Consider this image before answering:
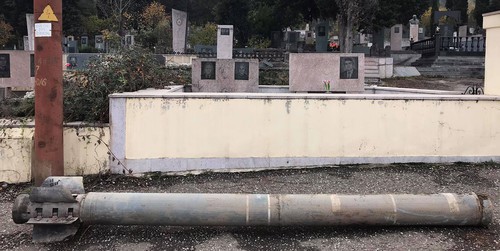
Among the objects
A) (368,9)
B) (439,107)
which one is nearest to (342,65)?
(439,107)

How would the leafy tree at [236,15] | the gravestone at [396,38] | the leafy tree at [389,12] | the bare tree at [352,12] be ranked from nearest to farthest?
the bare tree at [352,12], the leafy tree at [389,12], the gravestone at [396,38], the leafy tree at [236,15]

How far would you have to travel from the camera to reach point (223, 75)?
1168 centimetres

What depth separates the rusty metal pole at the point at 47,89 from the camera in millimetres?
6023

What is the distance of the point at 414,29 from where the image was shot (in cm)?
4903

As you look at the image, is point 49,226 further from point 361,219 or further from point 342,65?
point 342,65

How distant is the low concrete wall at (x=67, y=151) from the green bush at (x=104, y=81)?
1.06 feet

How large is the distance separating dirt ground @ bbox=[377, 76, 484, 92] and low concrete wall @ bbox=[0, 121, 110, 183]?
53.1ft

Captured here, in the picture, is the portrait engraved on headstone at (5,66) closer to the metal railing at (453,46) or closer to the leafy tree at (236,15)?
the metal railing at (453,46)

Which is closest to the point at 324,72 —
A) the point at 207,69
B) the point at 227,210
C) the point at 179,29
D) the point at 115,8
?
the point at 207,69

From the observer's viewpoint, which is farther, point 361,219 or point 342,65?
point 342,65

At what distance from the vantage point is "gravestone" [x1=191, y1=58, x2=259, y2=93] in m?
11.6

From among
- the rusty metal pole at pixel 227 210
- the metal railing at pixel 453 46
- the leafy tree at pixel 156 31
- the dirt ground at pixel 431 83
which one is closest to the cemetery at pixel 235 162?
the rusty metal pole at pixel 227 210

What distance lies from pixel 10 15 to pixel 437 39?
43807mm

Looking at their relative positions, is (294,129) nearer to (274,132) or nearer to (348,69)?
(274,132)
